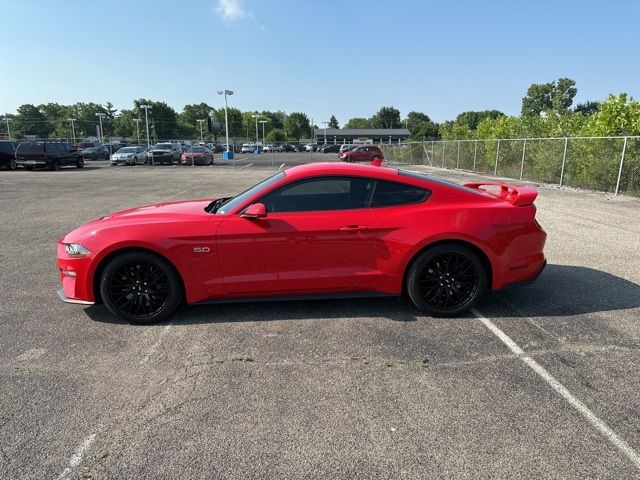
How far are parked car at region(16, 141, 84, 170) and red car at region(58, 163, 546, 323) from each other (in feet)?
88.9

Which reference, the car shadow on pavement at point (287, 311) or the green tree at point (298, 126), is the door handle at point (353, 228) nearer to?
the car shadow on pavement at point (287, 311)

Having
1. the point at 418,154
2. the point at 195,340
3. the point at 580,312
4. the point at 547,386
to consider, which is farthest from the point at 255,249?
the point at 418,154

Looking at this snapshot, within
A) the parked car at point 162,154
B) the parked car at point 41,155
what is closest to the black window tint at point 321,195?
the parked car at point 41,155

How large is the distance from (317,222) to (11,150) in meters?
29.3

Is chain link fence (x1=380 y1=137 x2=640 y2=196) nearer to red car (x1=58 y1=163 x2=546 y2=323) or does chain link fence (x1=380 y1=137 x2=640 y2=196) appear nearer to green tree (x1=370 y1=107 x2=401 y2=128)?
red car (x1=58 y1=163 x2=546 y2=323)

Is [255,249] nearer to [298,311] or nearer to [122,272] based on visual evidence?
[298,311]

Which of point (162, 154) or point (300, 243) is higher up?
point (300, 243)

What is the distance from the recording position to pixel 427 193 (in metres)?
4.19

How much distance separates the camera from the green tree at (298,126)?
131m

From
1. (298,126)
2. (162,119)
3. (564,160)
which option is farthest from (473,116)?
(564,160)

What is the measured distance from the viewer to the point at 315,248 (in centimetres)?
396

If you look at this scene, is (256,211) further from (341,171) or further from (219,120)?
(219,120)

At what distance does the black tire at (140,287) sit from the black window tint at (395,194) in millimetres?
1996

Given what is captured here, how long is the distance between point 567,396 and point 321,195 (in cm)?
248
